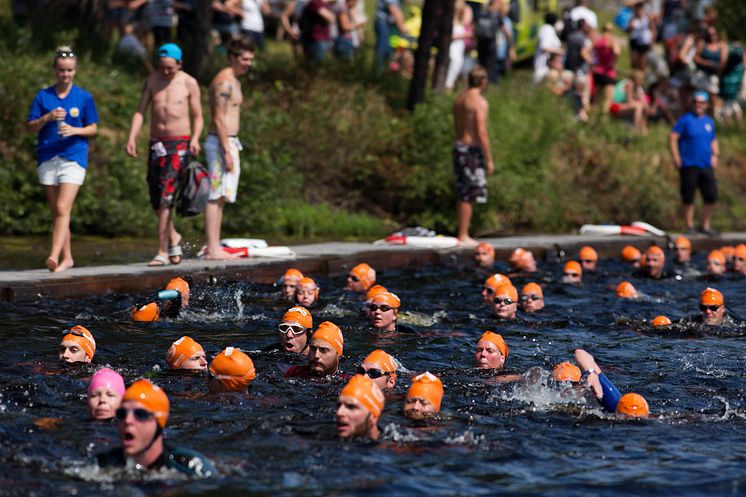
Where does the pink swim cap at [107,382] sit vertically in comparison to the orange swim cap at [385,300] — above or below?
below

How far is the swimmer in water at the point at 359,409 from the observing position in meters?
8.38

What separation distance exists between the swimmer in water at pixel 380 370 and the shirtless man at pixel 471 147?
828 centimetres

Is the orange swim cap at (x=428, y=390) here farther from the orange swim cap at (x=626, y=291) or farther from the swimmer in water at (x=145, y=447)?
the orange swim cap at (x=626, y=291)

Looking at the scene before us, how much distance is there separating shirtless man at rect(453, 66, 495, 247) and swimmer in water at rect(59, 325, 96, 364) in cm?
856

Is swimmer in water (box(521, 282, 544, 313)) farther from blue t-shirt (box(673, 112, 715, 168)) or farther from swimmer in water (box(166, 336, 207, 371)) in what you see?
blue t-shirt (box(673, 112, 715, 168))

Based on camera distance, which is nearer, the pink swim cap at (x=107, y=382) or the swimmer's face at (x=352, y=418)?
the swimmer's face at (x=352, y=418)

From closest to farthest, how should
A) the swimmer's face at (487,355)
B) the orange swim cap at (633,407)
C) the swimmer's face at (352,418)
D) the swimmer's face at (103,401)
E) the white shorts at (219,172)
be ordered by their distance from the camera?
the swimmer's face at (352,418) < the swimmer's face at (103,401) < the orange swim cap at (633,407) < the swimmer's face at (487,355) < the white shorts at (219,172)

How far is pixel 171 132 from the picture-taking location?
14.3m

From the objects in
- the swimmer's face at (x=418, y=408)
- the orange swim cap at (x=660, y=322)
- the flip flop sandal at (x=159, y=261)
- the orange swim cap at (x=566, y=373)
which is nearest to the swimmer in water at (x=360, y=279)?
the flip flop sandal at (x=159, y=261)

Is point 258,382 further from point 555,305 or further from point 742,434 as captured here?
point 555,305

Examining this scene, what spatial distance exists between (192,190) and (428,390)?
5.96 m

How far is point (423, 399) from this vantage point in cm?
917

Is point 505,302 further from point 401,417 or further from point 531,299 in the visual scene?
point 401,417

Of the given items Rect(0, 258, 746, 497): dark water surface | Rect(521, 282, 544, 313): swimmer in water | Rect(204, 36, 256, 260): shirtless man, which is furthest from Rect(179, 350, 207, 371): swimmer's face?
Rect(521, 282, 544, 313): swimmer in water
